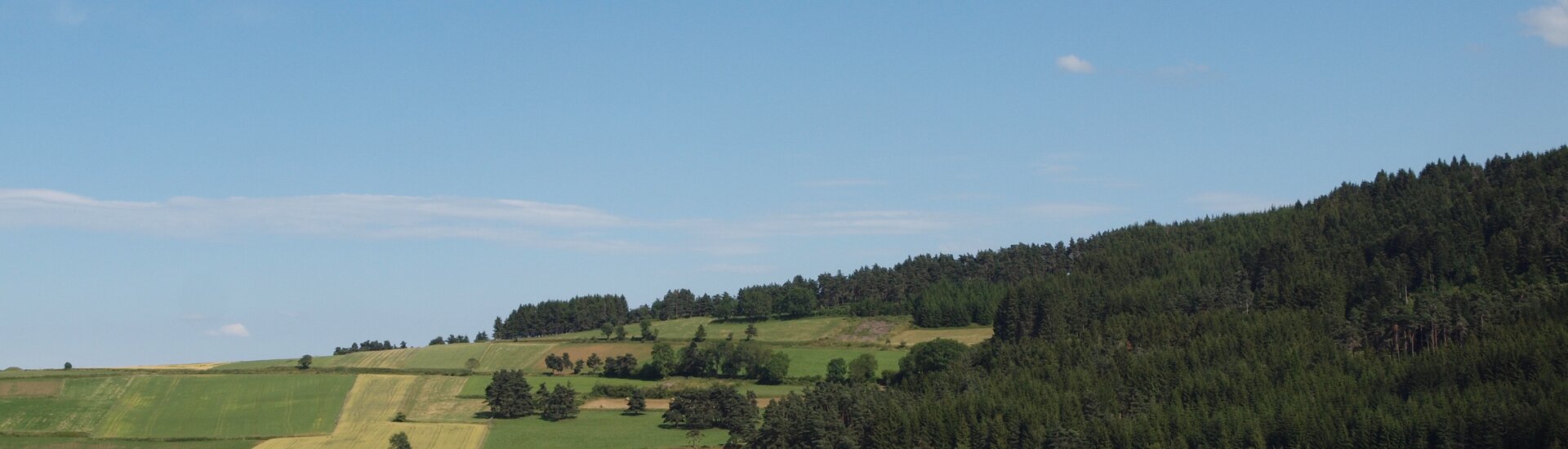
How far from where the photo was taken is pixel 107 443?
187875 millimetres

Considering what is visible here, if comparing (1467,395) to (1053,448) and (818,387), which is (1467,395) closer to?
(1053,448)

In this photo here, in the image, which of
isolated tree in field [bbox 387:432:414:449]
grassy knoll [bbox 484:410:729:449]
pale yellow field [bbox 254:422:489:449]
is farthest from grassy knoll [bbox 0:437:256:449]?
grassy knoll [bbox 484:410:729:449]

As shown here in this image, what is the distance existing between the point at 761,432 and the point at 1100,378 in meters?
44.5

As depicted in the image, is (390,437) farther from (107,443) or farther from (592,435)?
(107,443)

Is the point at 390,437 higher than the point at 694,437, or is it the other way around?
the point at 390,437

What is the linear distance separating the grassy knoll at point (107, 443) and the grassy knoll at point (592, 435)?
107 feet

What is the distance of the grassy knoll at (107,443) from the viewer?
604 feet

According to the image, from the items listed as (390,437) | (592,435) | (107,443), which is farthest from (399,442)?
(107,443)

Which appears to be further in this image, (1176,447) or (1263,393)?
(1263,393)

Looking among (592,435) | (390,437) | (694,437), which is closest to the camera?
(694,437)

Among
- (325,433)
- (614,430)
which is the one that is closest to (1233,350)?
→ (614,430)

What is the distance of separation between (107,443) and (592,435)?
62.6 meters

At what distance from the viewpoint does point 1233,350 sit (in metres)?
190

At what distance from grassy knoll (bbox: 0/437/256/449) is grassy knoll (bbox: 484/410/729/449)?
32763 mm
